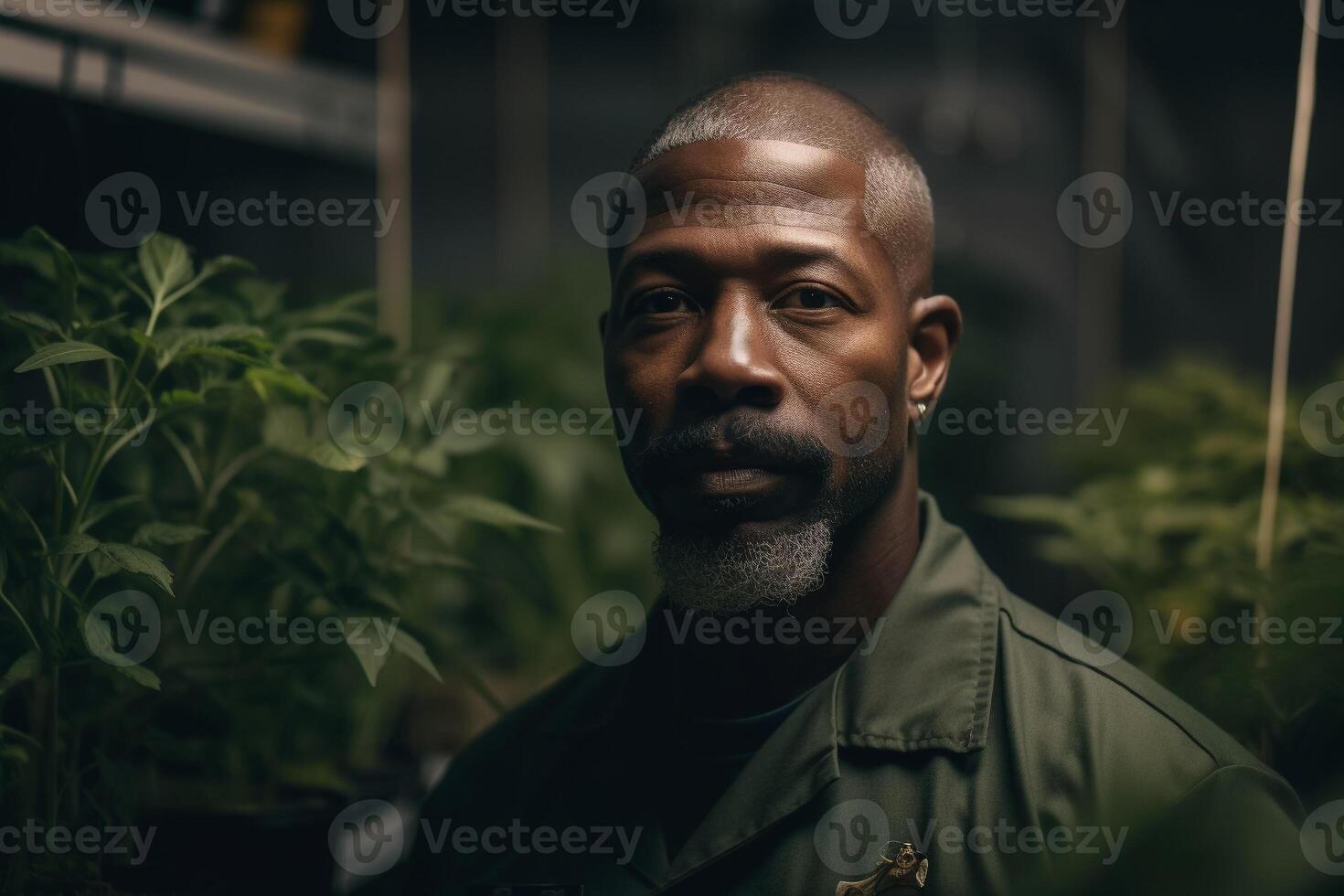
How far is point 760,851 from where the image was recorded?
3.29 feet

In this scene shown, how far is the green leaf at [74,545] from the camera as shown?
0.96 m

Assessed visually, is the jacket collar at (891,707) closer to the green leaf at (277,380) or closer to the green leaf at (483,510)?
the green leaf at (483,510)

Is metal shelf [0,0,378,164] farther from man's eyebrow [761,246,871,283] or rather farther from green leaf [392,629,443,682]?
man's eyebrow [761,246,871,283]

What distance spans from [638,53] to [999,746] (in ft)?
7.70

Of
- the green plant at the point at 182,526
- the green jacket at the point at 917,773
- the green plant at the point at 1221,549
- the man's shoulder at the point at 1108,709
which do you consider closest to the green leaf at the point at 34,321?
the green plant at the point at 182,526

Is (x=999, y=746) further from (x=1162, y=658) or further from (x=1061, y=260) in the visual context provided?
(x=1061, y=260)

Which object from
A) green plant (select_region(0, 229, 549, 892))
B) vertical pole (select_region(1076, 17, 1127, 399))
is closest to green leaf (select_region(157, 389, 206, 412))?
green plant (select_region(0, 229, 549, 892))

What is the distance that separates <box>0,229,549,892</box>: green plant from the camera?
106cm

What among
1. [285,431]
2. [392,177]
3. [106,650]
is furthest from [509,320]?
[106,650]

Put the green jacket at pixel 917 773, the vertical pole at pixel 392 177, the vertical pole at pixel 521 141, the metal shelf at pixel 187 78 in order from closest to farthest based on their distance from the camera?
the green jacket at pixel 917 773 < the metal shelf at pixel 187 78 < the vertical pole at pixel 392 177 < the vertical pole at pixel 521 141

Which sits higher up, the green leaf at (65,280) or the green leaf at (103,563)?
the green leaf at (65,280)

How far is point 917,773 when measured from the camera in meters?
0.99

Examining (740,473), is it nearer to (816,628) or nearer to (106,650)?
(816,628)

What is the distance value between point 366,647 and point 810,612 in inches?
17.3
